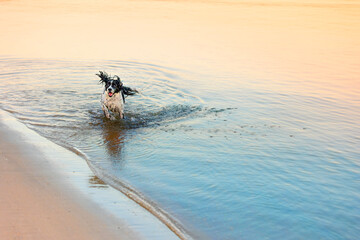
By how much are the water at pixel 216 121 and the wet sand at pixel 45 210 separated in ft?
2.73

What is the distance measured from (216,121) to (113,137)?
2252 millimetres

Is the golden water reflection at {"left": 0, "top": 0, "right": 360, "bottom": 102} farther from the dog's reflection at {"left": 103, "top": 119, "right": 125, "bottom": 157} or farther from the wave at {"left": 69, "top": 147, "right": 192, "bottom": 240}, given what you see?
the wave at {"left": 69, "top": 147, "right": 192, "bottom": 240}

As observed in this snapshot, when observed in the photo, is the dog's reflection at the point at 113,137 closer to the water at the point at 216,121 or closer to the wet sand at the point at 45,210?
the water at the point at 216,121

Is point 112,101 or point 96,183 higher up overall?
point 112,101

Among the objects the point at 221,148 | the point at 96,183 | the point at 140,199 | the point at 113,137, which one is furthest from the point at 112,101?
the point at 140,199

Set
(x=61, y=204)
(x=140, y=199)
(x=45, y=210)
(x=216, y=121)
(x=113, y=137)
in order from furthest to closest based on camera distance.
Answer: (x=216, y=121) < (x=113, y=137) < (x=140, y=199) < (x=61, y=204) < (x=45, y=210)

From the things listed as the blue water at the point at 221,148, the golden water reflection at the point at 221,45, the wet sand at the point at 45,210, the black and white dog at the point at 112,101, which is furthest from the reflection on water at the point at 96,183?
the golden water reflection at the point at 221,45

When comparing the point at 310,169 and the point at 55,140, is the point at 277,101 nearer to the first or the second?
the point at 310,169

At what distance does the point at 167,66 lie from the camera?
1416 centimetres

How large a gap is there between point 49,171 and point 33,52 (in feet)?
37.9

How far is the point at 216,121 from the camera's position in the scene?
8688 mm

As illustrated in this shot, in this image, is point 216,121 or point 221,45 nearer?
point 216,121

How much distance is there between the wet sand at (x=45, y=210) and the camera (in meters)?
4.01

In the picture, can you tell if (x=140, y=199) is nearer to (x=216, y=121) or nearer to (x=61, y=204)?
(x=61, y=204)
